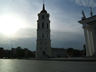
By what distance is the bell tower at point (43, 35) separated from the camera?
248 ft

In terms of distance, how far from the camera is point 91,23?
1714 inches

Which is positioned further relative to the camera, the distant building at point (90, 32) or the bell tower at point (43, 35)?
the bell tower at point (43, 35)

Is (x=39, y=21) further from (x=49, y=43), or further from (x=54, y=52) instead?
(x=54, y=52)

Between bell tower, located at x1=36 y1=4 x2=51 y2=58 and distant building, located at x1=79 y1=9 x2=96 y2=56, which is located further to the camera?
bell tower, located at x1=36 y1=4 x2=51 y2=58

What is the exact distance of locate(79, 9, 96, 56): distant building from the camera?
4297cm

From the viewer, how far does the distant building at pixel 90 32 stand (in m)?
43.0

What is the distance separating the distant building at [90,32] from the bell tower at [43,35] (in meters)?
31.4

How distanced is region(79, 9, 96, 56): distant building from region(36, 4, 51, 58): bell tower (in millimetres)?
31359

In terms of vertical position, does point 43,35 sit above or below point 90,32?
above

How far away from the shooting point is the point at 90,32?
1806 inches

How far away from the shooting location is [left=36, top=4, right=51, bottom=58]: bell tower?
75688 millimetres

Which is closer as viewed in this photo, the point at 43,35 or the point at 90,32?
the point at 90,32

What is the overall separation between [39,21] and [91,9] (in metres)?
36.8

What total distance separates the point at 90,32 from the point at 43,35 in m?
37.9
